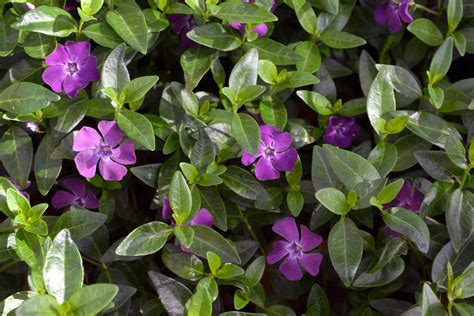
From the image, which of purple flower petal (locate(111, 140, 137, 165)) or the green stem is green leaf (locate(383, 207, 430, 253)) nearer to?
the green stem

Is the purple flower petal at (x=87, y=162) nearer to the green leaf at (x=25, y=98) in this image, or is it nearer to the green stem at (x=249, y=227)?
the green leaf at (x=25, y=98)

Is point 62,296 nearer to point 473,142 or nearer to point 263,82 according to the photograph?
point 263,82

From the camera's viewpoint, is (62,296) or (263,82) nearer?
(62,296)

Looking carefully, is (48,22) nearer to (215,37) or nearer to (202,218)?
(215,37)

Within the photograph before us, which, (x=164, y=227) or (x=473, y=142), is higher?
(x=473, y=142)

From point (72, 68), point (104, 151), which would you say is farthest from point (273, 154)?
point (72, 68)

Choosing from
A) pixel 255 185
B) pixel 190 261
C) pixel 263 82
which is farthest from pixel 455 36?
pixel 190 261

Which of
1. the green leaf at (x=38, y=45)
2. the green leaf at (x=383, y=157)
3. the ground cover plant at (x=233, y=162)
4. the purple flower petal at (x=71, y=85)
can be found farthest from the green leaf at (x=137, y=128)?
the green leaf at (x=383, y=157)
